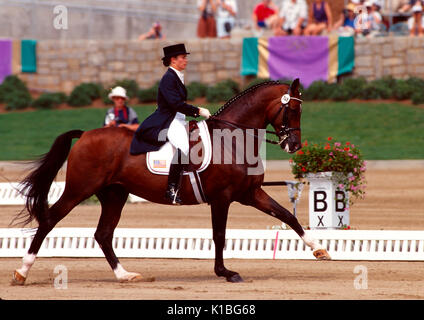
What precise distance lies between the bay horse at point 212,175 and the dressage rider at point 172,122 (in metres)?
0.10

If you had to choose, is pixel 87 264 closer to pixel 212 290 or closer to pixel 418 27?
pixel 212 290

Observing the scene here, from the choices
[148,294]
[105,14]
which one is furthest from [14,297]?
[105,14]

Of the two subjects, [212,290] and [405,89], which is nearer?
[212,290]

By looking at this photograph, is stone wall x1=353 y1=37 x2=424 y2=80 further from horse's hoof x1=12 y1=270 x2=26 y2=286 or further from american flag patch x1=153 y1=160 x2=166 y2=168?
horse's hoof x1=12 y1=270 x2=26 y2=286

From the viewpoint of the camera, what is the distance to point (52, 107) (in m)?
25.5

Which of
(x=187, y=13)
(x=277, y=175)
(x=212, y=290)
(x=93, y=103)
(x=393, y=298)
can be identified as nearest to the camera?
(x=393, y=298)

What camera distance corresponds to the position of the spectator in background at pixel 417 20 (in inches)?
893

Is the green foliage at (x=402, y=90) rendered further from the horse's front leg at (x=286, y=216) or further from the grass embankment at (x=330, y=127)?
the horse's front leg at (x=286, y=216)

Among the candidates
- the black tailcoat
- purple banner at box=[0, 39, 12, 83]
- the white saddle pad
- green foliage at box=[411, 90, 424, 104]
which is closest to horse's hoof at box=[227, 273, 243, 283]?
the white saddle pad

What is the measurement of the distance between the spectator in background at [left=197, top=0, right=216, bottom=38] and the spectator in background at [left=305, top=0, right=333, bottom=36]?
2.93m

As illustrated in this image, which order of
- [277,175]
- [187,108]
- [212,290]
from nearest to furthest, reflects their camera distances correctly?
1. [212,290]
2. [187,108]
3. [277,175]

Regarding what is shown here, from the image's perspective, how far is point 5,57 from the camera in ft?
84.2

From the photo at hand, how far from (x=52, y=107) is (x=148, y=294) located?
1779 centimetres

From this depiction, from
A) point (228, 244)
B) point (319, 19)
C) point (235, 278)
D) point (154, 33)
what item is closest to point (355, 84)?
point (319, 19)
